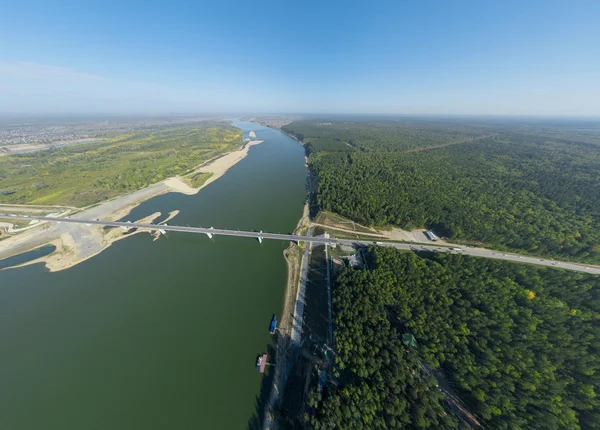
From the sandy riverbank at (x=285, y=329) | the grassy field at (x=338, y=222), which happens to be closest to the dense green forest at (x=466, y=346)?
the sandy riverbank at (x=285, y=329)

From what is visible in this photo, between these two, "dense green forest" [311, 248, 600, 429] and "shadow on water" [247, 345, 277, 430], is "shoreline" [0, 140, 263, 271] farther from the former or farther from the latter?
"dense green forest" [311, 248, 600, 429]

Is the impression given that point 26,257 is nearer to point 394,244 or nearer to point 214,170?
point 214,170

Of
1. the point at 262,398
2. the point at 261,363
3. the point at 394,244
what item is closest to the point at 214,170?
the point at 394,244

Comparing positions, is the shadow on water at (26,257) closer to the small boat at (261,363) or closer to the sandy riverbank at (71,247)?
the sandy riverbank at (71,247)

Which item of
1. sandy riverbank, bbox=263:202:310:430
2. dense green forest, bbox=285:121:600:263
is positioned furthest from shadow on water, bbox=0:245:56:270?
dense green forest, bbox=285:121:600:263

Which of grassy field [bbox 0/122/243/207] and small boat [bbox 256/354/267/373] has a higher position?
grassy field [bbox 0/122/243/207]

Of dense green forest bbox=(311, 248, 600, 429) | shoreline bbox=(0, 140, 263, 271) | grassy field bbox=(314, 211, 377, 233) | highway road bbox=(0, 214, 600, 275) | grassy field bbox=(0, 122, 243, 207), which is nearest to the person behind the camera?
dense green forest bbox=(311, 248, 600, 429)
